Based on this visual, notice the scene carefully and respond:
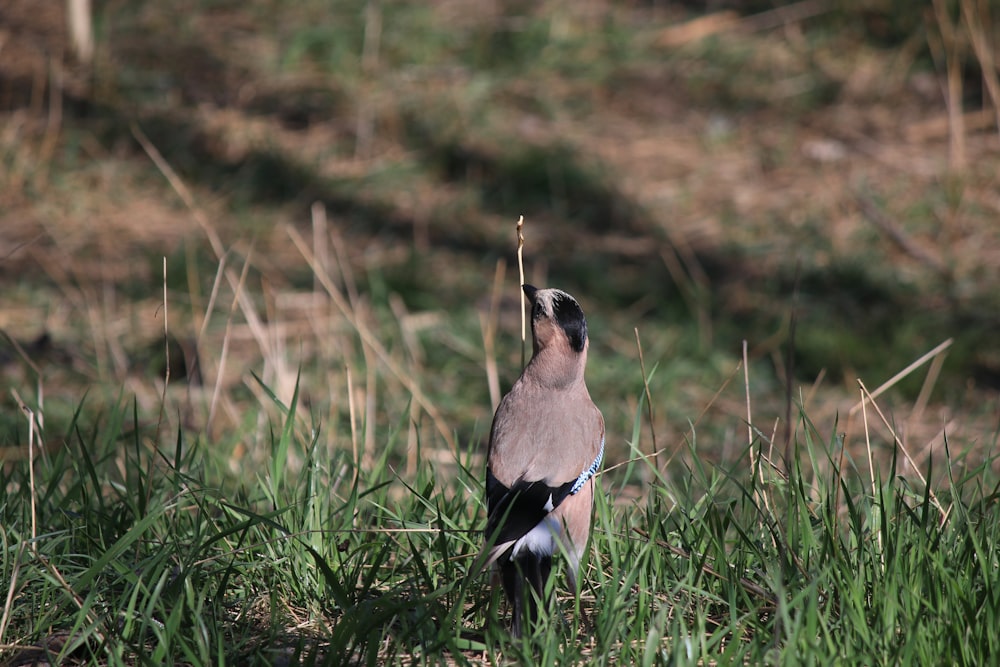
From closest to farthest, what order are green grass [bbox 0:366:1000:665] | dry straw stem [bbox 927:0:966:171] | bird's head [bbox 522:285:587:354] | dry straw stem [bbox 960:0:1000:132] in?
1. green grass [bbox 0:366:1000:665]
2. bird's head [bbox 522:285:587:354]
3. dry straw stem [bbox 960:0:1000:132]
4. dry straw stem [bbox 927:0:966:171]

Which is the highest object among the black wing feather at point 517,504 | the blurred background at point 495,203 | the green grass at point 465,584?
the black wing feather at point 517,504

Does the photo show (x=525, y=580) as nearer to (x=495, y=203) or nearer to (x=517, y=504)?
(x=517, y=504)

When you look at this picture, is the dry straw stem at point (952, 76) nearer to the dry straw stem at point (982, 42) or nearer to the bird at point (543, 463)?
the dry straw stem at point (982, 42)

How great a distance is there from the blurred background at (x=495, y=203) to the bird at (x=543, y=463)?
1696 millimetres

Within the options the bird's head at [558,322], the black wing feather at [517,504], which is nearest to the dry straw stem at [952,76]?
the bird's head at [558,322]

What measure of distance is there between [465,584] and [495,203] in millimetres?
5706

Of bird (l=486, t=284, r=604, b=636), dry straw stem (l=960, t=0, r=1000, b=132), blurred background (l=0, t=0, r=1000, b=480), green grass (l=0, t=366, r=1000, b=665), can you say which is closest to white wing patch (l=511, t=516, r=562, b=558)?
bird (l=486, t=284, r=604, b=636)

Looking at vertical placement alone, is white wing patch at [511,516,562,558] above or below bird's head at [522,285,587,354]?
below

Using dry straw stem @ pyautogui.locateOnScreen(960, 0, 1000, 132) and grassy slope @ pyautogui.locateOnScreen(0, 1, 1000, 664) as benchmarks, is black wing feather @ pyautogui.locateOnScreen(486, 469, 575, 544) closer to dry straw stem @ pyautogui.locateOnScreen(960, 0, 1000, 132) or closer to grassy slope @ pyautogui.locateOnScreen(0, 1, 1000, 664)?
grassy slope @ pyautogui.locateOnScreen(0, 1, 1000, 664)

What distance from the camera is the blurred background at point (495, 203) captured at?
556 cm

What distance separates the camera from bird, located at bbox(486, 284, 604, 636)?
8.13 feet

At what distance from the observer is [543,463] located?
8.48 ft

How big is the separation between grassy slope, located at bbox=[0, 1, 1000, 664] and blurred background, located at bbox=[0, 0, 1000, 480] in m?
0.03

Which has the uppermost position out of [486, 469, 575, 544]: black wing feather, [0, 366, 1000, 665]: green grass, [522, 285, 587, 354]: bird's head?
[522, 285, 587, 354]: bird's head
